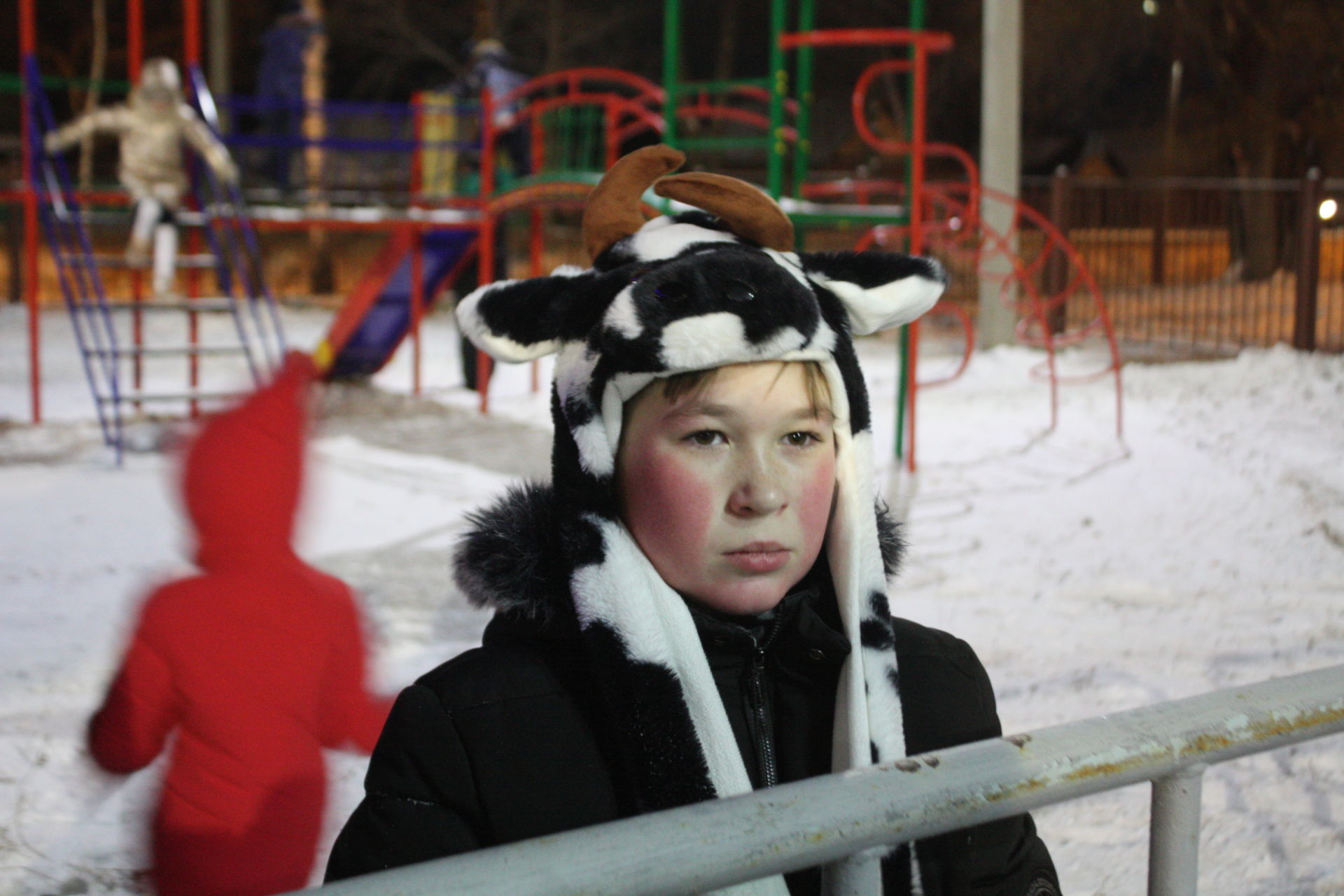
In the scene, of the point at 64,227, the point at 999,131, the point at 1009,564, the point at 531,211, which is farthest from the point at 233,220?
the point at 999,131

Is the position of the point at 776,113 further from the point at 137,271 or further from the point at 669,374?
the point at 669,374

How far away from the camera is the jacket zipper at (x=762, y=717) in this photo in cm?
125

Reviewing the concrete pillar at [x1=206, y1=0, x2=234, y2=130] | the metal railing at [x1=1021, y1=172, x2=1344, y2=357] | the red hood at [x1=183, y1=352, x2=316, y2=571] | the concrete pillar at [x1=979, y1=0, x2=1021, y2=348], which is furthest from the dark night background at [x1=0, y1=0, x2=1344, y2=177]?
the red hood at [x1=183, y1=352, x2=316, y2=571]

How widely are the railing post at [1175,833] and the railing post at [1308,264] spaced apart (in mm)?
11137

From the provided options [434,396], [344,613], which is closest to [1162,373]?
[434,396]

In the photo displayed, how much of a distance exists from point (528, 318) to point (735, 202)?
0.24 metres

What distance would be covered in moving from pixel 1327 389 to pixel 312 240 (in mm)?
15120

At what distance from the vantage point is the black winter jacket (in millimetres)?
1206

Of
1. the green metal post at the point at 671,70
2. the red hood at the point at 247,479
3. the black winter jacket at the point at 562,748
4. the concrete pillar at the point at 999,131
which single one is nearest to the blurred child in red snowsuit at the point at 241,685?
the red hood at the point at 247,479

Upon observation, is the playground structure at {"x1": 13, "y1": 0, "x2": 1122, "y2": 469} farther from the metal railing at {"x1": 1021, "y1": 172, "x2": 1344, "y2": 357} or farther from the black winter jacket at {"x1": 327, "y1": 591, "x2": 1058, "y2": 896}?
the black winter jacket at {"x1": 327, "y1": 591, "x2": 1058, "y2": 896}

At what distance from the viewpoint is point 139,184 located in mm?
8023

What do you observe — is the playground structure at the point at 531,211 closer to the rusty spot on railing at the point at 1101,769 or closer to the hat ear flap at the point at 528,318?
the hat ear flap at the point at 528,318

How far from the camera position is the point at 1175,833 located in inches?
41.7

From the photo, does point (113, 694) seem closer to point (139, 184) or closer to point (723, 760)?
point (723, 760)
